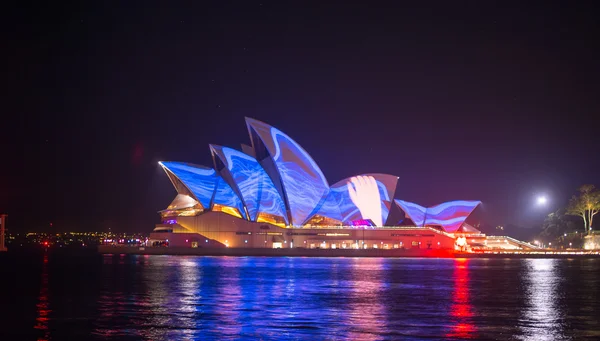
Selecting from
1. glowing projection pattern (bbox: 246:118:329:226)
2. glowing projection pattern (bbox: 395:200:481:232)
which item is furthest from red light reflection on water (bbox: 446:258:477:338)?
glowing projection pattern (bbox: 395:200:481:232)

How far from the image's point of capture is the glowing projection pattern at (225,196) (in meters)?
79.3

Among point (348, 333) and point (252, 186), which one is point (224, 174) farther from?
point (348, 333)

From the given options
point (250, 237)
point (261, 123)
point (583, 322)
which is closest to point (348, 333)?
point (583, 322)

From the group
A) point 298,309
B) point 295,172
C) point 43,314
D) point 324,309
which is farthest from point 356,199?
point 43,314

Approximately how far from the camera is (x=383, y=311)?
25609mm

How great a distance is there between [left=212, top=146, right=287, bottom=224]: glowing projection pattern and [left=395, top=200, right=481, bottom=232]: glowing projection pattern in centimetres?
1852

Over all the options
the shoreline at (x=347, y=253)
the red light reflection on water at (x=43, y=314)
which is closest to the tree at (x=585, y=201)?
the shoreline at (x=347, y=253)

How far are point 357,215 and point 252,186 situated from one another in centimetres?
1606

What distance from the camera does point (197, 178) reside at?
78062mm

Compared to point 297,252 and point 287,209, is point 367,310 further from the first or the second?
point 297,252

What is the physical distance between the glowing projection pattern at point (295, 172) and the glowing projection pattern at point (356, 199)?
7.61 feet

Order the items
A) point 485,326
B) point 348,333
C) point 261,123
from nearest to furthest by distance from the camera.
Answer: point 348,333 < point 485,326 < point 261,123

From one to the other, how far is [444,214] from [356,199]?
44.8 ft

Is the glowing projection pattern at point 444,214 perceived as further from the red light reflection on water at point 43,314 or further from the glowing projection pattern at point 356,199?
the red light reflection on water at point 43,314
